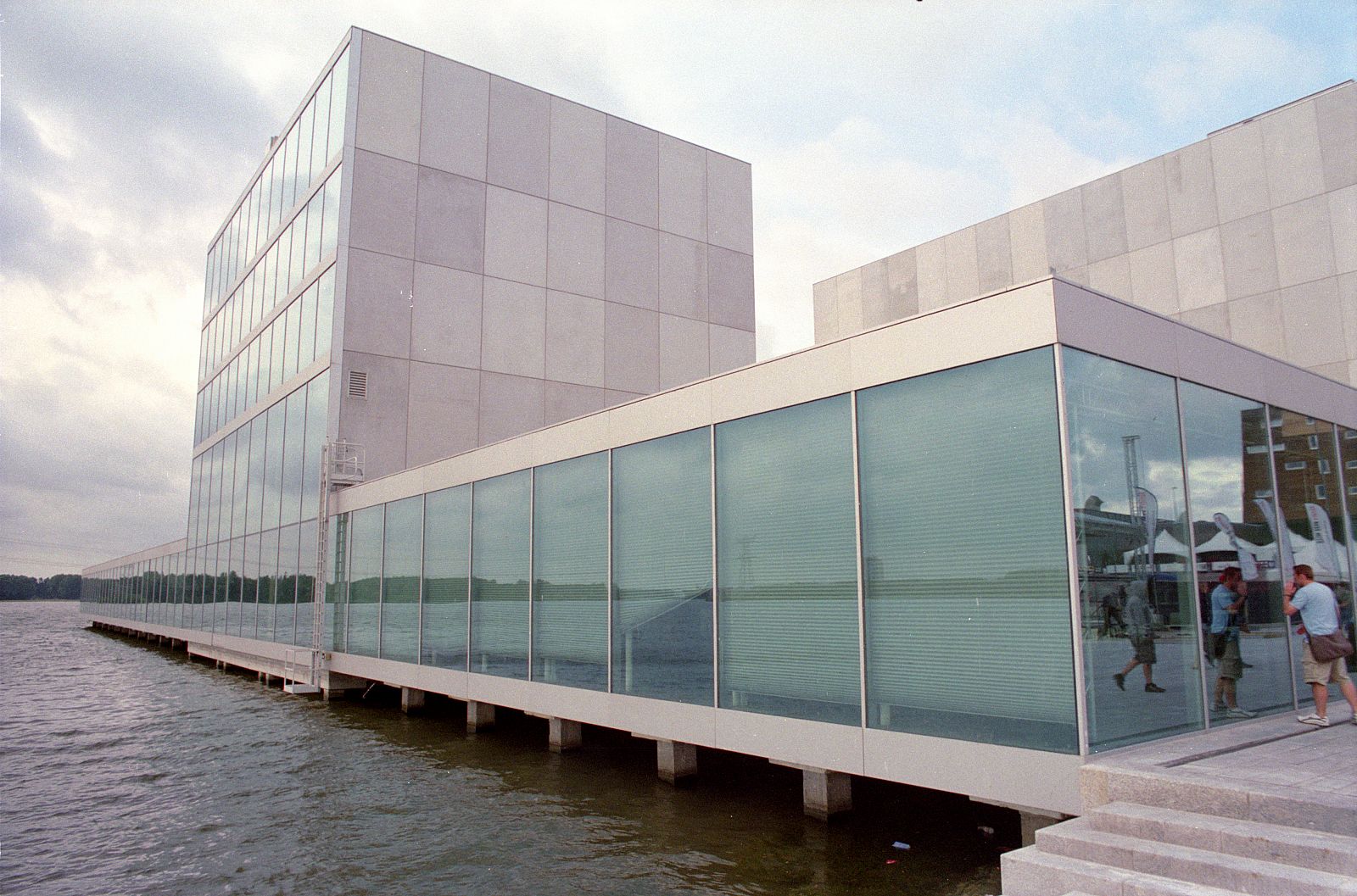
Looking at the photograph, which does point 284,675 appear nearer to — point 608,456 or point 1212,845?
point 608,456

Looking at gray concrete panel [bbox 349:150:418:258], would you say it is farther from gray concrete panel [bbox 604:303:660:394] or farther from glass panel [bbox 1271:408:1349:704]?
glass panel [bbox 1271:408:1349:704]

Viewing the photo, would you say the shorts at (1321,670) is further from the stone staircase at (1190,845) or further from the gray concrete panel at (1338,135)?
the gray concrete panel at (1338,135)

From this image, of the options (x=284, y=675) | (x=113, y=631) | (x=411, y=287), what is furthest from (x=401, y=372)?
(x=113, y=631)

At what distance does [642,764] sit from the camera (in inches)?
498

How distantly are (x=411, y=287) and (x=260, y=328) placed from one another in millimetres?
8492

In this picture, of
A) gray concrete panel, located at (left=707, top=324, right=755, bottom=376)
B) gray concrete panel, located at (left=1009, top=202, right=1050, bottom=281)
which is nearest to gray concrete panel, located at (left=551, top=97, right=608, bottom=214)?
gray concrete panel, located at (left=707, top=324, right=755, bottom=376)

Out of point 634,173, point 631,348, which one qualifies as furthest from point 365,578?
point 634,173

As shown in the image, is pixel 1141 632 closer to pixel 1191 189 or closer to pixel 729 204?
pixel 1191 189

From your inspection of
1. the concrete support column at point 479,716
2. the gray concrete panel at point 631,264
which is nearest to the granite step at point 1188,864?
the concrete support column at point 479,716

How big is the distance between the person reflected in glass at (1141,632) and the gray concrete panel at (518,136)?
72.7ft

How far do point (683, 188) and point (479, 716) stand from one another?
18.9m

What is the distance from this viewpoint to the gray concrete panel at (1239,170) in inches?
800

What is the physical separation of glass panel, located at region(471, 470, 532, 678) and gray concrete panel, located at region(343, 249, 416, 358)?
886 centimetres

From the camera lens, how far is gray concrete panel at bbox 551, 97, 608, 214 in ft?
88.1
